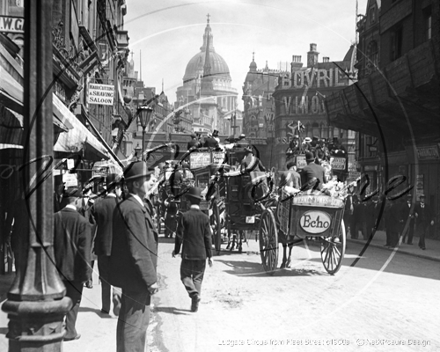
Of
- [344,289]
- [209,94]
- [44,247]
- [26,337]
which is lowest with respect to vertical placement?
[344,289]

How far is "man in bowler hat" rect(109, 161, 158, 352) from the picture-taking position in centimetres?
523

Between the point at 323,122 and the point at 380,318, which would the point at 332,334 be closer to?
the point at 380,318

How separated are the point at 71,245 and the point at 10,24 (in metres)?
5.44

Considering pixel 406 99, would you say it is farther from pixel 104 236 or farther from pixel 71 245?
pixel 71 245

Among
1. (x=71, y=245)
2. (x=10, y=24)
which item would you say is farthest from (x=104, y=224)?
(x=10, y=24)

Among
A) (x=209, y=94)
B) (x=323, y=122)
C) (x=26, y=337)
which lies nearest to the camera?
(x=26, y=337)

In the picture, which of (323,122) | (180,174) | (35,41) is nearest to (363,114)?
(180,174)

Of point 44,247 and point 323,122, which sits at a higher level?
point 323,122

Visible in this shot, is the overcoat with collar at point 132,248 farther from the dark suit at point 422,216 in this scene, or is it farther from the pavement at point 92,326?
the dark suit at point 422,216

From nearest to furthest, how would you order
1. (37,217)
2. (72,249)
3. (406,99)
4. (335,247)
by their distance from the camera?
(37,217), (72,249), (335,247), (406,99)

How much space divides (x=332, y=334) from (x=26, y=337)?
3.84 metres

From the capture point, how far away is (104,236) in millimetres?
7441

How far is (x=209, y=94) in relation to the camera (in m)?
5.63

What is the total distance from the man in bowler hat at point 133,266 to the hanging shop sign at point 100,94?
13.4 meters
